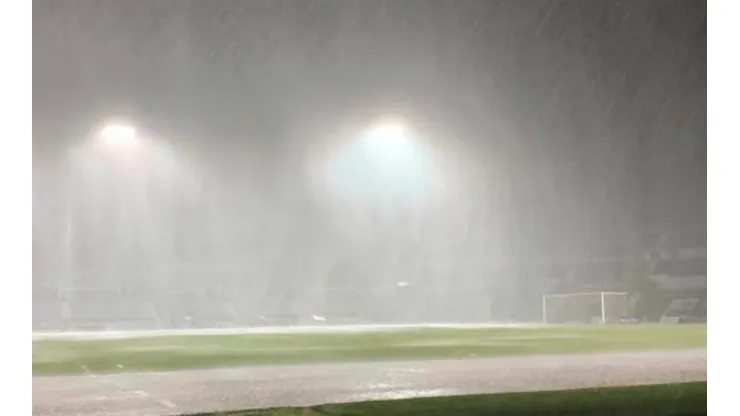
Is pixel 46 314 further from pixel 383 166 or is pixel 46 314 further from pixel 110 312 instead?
pixel 383 166

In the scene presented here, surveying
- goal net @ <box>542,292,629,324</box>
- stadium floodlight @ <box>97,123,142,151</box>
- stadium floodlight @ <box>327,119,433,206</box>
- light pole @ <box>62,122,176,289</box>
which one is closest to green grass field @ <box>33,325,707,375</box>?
goal net @ <box>542,292,629,324</box>

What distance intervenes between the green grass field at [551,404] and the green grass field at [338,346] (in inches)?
4.1

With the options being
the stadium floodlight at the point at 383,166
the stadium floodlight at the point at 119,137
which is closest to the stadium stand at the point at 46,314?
the stadium floodlight at the point at 119,137

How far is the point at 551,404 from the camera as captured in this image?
85.0 inches

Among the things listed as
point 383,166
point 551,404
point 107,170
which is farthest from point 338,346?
point 107,170

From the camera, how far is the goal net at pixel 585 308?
2.15 m

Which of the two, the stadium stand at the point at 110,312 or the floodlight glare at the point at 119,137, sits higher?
the floodlight glare at the point at 119,137

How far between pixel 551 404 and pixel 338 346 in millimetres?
545

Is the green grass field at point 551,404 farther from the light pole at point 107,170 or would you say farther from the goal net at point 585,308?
the light pole at point 107,170

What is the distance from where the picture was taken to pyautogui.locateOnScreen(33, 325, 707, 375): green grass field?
6.27 ft


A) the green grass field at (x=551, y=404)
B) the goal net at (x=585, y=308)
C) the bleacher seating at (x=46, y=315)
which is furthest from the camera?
the goal net at (x=585, y=308)

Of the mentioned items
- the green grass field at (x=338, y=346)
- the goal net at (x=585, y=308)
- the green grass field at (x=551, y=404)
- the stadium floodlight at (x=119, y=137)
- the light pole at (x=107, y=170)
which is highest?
the stadium floodlight at (x=119, y=137)

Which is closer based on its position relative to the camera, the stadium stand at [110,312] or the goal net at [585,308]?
the stadium stand at [110,312]
